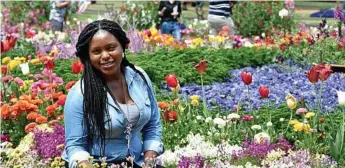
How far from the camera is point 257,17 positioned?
47.8 feet

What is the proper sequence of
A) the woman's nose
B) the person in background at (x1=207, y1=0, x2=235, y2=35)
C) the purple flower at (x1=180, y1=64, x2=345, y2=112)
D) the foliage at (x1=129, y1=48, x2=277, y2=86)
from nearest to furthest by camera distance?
the woman's nose < the purple flower at (x1=180, y1=64, x2=345, y2=112) < the foliage at (x1=129, y1=48, x2=277, y2=86) < the person in background at (x1=207, y1=0, x2=235, y2=35)

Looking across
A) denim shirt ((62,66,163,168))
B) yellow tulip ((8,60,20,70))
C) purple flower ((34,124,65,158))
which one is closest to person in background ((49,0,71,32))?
yellow tulip ((8,60,20,70))

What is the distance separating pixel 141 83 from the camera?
4.06m

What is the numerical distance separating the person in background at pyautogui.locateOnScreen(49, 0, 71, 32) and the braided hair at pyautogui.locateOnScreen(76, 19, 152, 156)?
8904 mm

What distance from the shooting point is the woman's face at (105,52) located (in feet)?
12.5

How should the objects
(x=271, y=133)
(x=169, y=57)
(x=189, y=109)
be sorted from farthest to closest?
1. (x=169, y=57)
2. (x=189, y=109)
3. (x=271, y=133)

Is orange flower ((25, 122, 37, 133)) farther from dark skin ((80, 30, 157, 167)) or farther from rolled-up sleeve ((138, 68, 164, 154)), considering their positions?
dark skin ((80, 30, 157, 167))

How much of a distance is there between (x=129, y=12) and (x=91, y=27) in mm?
11747

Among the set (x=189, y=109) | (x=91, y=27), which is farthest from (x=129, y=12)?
(x=91, y=27)

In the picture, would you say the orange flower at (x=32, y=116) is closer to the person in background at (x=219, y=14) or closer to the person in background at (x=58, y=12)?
the person in background at (x=219, y=14)

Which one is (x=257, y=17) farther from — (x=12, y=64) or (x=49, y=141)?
(x=49, y=141)

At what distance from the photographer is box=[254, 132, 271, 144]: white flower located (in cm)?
503

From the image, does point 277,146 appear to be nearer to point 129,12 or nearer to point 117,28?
point 117,28

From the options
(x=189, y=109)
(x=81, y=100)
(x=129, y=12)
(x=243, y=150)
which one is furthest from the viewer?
(x=129, y=12)
